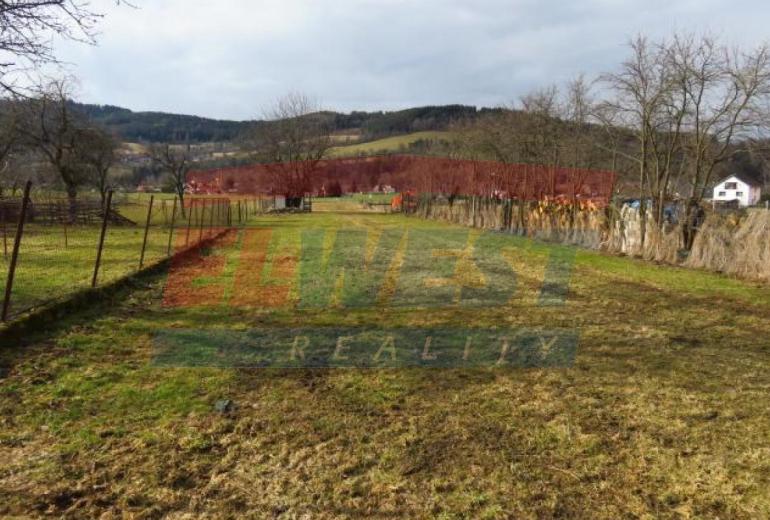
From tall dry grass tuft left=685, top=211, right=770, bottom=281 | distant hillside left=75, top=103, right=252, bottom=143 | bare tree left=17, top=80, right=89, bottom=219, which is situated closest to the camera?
tall dry grass tuft left=685, top=211, right=770, bottom=281

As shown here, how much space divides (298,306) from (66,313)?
3.17 metres

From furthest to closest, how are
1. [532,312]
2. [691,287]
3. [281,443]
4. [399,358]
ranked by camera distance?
1. [691,287]
2. [532,312]
3. [399,358]
4. [281,443]

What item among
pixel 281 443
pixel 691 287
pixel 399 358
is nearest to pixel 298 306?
pixel 399 358

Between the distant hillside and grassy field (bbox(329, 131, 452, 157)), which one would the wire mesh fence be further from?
the distant hillside

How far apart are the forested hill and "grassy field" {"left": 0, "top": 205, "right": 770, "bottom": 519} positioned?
9532 cm

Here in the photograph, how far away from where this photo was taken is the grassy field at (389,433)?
2.83 meters

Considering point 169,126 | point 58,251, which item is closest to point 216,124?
point 169,126

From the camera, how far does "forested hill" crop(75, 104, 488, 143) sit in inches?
4092

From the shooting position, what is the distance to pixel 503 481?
3.03 meters

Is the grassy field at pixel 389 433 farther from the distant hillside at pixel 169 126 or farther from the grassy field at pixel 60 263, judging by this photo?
the distant hillside at pixel 169 126

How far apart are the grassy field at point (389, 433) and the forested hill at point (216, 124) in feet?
313

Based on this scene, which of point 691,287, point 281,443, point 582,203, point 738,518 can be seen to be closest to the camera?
point 738,518

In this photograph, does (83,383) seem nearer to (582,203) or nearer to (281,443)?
(281,443)

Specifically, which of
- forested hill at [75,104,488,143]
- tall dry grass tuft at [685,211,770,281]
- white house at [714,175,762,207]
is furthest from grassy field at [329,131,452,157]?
tall dry grass tuft at [685,211,770,281]
